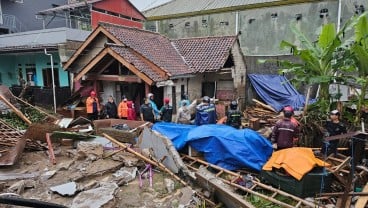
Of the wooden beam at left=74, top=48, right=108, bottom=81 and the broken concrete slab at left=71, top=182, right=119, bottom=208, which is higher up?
the wooden beam at left=74, top=48, right=108, bottom=81

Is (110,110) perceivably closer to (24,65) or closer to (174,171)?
(174,171)

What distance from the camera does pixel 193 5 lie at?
26.5m

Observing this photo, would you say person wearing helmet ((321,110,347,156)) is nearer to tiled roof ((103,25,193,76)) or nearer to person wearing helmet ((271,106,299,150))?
person wearing helmet ((271,106,299,150))

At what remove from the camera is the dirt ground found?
20.6 feet

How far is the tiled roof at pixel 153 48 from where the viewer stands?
12.7 meters

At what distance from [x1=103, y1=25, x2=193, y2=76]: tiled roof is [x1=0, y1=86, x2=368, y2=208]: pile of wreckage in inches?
169

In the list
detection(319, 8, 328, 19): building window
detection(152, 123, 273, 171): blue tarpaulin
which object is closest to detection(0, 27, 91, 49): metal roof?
detection(152, 123, 273, 171): blue tarpaulin

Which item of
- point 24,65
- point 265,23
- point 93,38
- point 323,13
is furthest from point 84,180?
point 323,13

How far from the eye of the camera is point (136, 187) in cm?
687

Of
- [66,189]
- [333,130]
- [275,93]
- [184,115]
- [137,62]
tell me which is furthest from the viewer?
[275,93]

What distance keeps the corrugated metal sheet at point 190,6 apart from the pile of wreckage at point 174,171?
17.4 m

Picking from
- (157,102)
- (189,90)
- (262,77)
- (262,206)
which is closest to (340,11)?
(262,77)

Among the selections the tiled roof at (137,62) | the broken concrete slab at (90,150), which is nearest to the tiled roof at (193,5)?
the tiled roof at (137,62)

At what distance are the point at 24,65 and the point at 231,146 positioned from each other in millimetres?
16721
